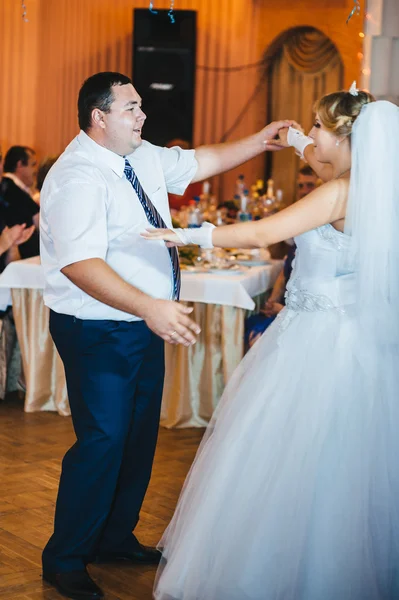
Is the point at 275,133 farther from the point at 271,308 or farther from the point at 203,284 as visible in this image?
the point at 271,308

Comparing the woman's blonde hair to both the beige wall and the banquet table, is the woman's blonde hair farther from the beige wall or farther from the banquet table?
the beige wall

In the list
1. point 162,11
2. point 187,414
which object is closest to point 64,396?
point 187,414

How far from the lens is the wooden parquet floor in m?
2.66

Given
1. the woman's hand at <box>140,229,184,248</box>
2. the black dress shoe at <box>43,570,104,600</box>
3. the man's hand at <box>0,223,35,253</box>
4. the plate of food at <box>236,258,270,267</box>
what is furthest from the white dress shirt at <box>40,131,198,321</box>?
the plate of food at <box>236,258,270,267</box>

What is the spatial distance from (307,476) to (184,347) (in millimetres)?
2153

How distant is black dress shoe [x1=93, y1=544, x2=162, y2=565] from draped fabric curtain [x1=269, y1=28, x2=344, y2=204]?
7.38 meters

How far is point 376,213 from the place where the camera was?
2391mm

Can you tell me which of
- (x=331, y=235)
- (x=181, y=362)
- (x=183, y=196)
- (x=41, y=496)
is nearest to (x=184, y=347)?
(x=181, y=362)

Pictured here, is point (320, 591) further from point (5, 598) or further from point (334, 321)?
point (5, 598)

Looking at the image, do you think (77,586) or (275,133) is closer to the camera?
(77,586)

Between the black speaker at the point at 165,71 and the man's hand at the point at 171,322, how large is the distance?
7.10 m

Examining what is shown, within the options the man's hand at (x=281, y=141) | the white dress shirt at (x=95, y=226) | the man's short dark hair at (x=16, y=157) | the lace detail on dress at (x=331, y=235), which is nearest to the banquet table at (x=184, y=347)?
the man's hand at (x=281, y=141)

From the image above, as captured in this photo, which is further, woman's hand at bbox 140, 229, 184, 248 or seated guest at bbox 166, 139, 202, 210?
seated guest at bbox 166, 139, 202, 210

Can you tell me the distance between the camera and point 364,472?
2.35 meters
